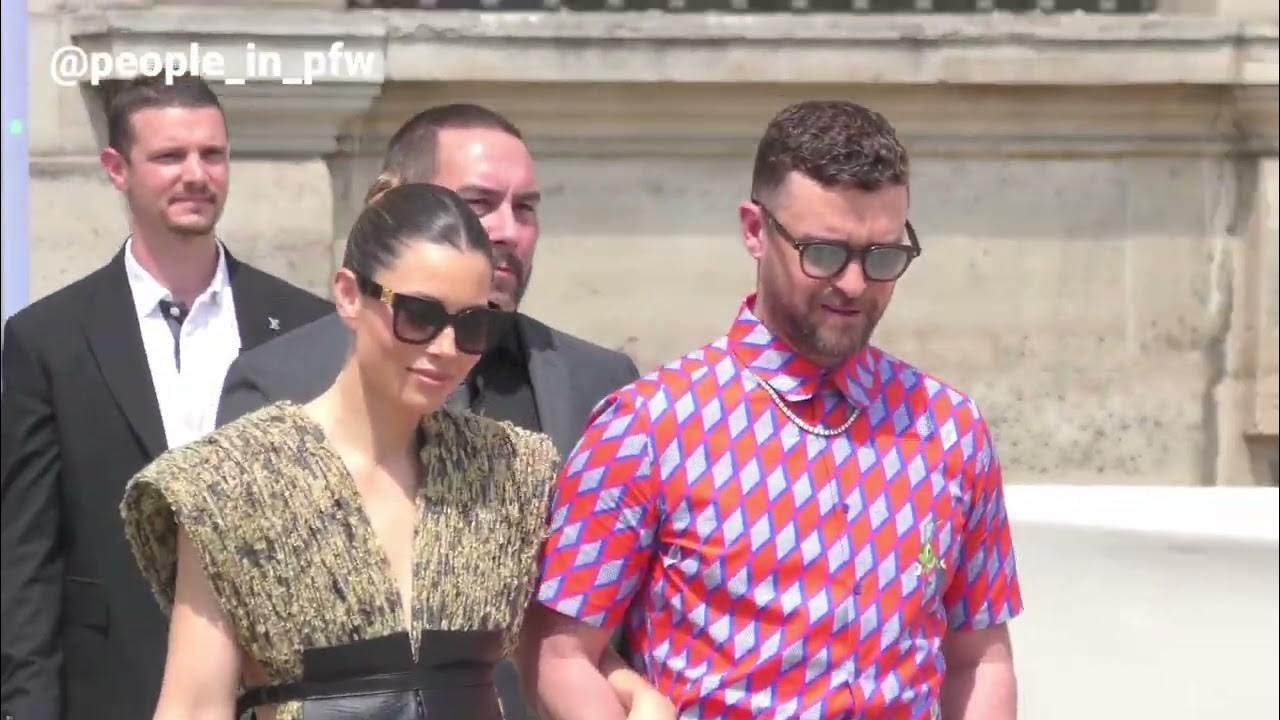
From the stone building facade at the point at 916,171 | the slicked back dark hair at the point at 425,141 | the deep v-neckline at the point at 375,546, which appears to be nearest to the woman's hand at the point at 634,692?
the deep v-neckline at the point at 375,546

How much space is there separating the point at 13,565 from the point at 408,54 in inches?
95.4

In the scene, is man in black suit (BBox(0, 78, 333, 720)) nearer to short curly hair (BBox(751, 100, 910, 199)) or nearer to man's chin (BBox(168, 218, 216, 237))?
man's chin (BBox(168, 218, 216, 237))

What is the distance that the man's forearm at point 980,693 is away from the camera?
8.90 feet

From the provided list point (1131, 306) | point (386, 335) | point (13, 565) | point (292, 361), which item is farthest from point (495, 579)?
point (1131, 306)

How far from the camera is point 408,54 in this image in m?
6.06

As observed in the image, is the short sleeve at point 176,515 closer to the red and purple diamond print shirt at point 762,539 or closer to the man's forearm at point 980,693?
the red and purple diamond print shirt at point 762,539

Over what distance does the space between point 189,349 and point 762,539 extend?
196 cm

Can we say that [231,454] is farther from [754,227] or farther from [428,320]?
[754,227]

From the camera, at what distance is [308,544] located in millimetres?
2383

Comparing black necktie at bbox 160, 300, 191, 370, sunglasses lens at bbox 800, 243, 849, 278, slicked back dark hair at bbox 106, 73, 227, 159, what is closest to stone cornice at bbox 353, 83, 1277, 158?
slicked back dark hair at bbox 106, 73, 227, 159

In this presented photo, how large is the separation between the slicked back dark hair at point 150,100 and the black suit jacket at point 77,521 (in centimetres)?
42

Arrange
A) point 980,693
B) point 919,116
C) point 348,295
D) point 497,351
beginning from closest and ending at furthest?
point 348,295
point 980,693
point 497,351
point 919,116

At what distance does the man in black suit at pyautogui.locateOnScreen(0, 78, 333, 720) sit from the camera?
4043 millimetres

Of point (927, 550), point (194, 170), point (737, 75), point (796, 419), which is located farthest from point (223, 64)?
point (927, 550)
